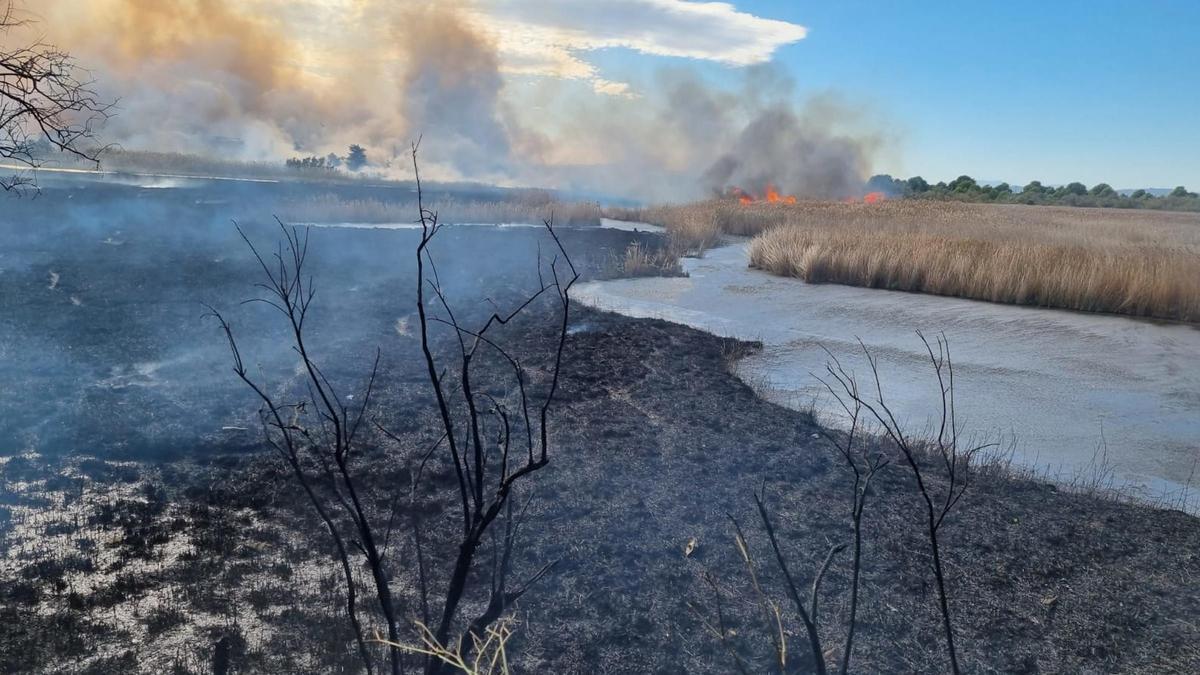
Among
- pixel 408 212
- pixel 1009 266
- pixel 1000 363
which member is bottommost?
pixel 1000 363

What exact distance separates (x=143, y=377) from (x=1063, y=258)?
567 inches

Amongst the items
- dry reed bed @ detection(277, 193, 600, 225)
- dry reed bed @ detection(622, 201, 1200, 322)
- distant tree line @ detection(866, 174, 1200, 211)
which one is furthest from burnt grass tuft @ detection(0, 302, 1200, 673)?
distant tree line @ detection(866, 174, 1200, 211)

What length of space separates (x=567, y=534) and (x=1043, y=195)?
59.6 m

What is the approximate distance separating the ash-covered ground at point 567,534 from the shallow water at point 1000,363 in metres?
1.35

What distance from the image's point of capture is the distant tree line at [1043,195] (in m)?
50.0

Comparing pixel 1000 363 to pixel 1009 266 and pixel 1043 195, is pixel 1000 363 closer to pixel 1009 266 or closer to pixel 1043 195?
pixel 1009 266

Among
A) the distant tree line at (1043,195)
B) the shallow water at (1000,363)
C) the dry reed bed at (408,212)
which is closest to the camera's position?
the shallow water at (1000,363)

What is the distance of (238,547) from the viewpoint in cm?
467

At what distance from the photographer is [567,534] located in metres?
4.78

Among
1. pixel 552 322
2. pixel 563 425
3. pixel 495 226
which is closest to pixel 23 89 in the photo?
pixel 563 425

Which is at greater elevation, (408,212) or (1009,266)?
(408,212)

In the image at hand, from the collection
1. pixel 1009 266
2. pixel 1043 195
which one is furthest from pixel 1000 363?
pixel 1043 195

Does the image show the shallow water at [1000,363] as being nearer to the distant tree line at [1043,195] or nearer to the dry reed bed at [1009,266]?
the dry reed bed at [1009,266]

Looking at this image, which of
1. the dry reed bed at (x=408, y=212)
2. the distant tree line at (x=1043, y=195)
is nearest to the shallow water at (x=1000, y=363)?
the dry reed bed at (x=408, y=212)
